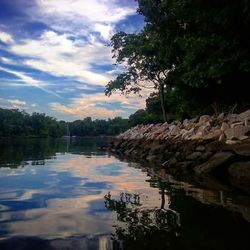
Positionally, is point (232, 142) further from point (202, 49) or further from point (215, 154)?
point (202, 49)

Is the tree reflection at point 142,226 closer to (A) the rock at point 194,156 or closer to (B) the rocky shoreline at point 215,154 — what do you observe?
(B) the rocky shoreline at point 215,154

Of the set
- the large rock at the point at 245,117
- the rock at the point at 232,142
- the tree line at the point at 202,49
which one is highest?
the tree line at the point at 202,49

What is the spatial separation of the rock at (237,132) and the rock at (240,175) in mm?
3368

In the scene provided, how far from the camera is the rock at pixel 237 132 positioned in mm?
12863

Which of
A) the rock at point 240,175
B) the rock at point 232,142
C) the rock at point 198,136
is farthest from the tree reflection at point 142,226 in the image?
the rock at point 198,136

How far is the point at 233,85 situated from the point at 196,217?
13.6 meters

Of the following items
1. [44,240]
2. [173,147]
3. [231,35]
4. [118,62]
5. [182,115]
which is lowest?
[44,240]

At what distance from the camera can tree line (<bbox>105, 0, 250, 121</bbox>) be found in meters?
13.1

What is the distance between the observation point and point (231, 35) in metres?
13.6

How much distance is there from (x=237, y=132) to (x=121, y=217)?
8594 millimetres

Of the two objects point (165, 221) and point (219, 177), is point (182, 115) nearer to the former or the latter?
point (219, 177)

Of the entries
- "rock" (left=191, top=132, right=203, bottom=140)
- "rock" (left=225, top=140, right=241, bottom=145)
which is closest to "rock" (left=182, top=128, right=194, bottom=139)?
"rock" (left=191, top=132, right=203, bottom=140)

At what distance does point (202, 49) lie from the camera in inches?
555

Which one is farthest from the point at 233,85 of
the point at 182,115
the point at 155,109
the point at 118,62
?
the point at 155,109
